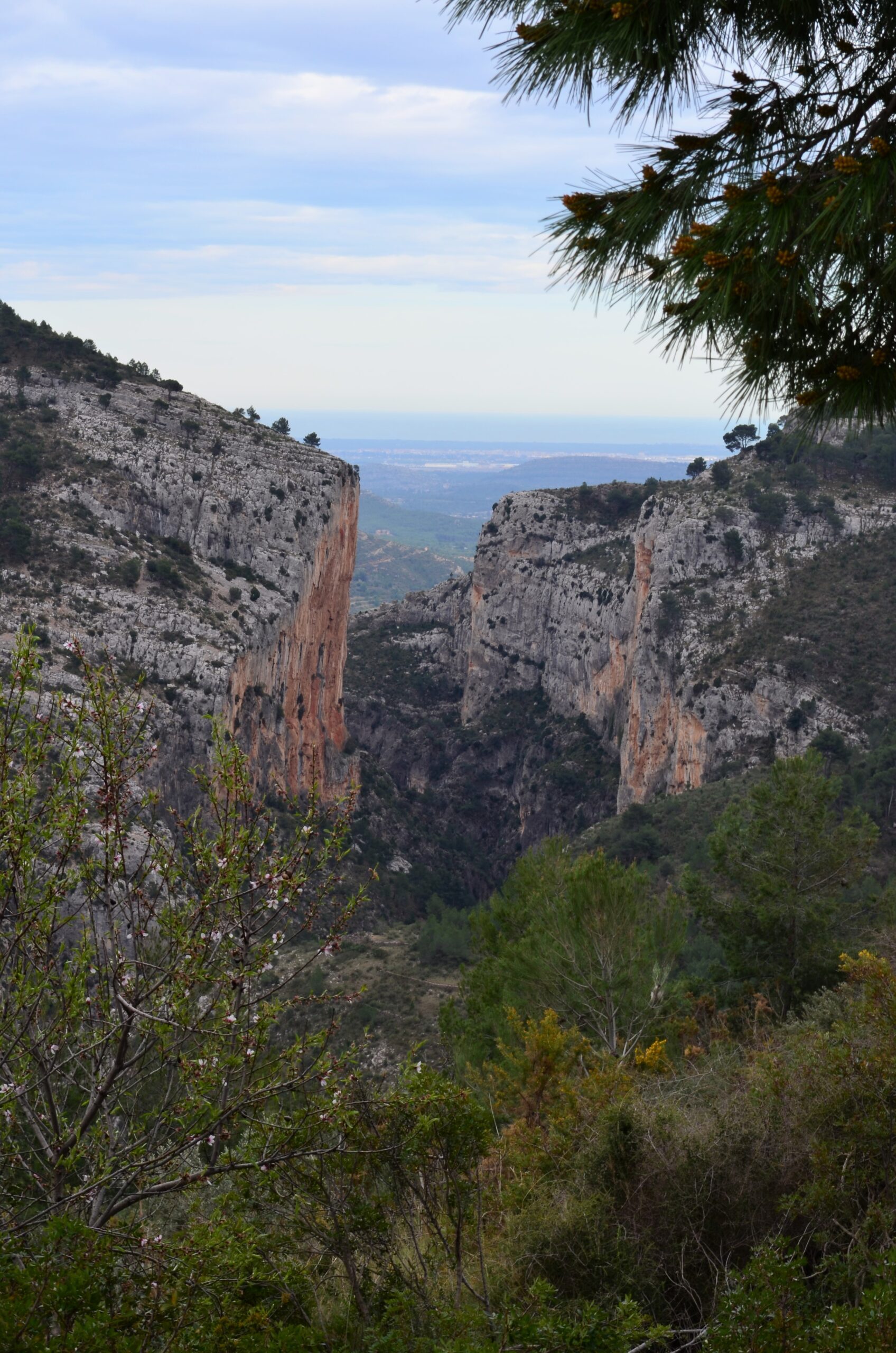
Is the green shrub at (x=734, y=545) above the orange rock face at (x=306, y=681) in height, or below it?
above

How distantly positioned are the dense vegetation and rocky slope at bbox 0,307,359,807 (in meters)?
29.3

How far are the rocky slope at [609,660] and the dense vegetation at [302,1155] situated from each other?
3910 cm

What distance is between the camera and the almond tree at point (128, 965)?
18.9 ft

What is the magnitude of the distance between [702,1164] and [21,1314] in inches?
219

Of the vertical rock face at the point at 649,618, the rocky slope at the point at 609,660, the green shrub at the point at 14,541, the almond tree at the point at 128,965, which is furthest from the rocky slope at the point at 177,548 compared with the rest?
the almond tree at the point at 128,965

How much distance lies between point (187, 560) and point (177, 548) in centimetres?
83

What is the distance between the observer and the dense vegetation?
18.5 ft

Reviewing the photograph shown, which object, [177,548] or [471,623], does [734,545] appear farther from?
[177,548]

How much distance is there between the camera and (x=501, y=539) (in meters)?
78.1

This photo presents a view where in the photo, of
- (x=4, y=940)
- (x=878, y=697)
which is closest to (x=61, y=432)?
(x=878, y=697)

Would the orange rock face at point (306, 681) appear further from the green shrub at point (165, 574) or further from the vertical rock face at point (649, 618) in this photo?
the vertical rock face at point (649, 618)

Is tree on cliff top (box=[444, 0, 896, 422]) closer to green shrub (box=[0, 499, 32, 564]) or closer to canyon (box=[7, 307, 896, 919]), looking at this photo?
canyon (box=[7, 307, 896, 919])

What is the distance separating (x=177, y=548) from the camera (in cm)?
4912

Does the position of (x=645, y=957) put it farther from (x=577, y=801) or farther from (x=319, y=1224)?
(x=577, y=801)
